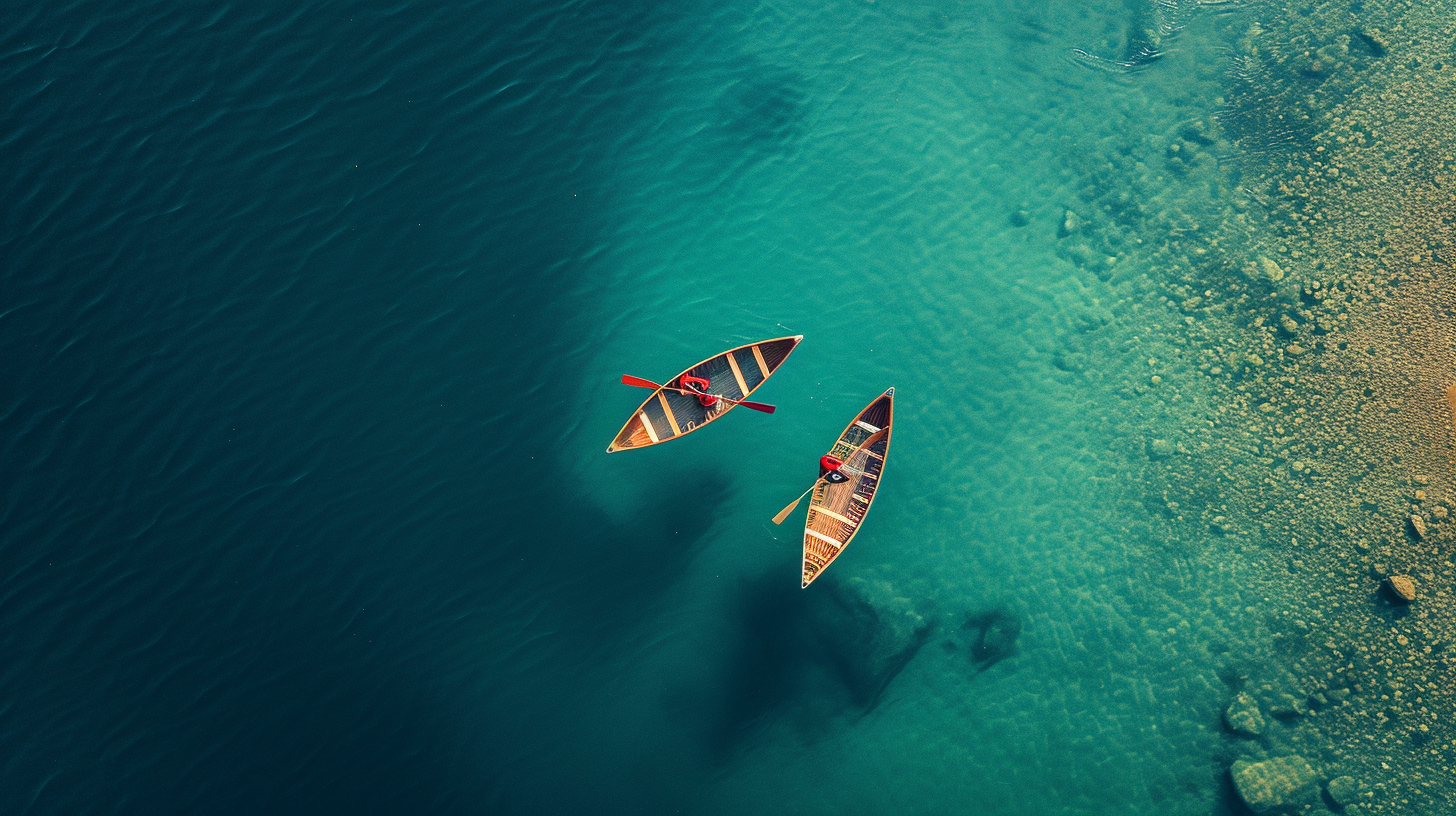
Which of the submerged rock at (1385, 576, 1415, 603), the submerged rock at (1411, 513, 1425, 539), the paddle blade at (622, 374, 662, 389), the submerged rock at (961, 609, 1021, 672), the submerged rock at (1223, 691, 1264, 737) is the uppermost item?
the paddle blade at (622, 374, 662, 389)

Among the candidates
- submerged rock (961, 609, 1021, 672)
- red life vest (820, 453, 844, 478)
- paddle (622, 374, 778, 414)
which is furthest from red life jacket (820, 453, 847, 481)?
submerged rock (961, 609, 1021, 672)

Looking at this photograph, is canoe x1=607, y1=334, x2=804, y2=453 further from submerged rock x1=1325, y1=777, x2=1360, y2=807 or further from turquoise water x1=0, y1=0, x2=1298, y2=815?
submerged rock x1=1325, y1=777, x2=1360, y2=807

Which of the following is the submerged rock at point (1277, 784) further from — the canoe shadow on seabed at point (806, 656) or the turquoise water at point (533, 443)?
the canoe shadow on seabed at point (806, 656)

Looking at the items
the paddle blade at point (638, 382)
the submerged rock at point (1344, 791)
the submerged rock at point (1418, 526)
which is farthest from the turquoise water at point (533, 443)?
the submerged rock at point (1418, 526)

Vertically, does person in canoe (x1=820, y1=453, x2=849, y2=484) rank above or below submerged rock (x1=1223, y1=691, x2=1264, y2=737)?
above

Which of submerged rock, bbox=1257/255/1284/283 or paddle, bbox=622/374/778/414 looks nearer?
paddle, bbox=622/374/778/414

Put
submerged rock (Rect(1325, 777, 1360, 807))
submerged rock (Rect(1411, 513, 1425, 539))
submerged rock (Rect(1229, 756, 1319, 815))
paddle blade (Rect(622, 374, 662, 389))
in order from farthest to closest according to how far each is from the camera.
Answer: submerged rock (Rect(1411, 513, 1425, 539)) → paddle blade (Rect(622, 374, 662, 389)) → submerged rock (Rect(1229, 756, 1319, 815)) → submerged rock (Rect(1325, 777, 1360, 807))

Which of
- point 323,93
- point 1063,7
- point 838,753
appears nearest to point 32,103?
point 323,93
